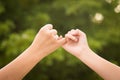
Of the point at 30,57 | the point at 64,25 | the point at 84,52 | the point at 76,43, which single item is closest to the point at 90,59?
the point at 84,52

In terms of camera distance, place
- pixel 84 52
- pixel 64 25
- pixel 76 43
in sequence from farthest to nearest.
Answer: pixel 64 25
pixel 76 43
pixel 84 52

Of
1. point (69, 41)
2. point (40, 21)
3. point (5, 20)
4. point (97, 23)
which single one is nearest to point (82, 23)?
point (97, 23)

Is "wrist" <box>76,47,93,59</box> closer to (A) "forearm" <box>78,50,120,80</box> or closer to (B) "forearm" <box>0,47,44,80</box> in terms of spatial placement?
(A) "forearm" <box>78,50,120,80</box>

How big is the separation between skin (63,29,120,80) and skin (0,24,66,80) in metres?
0.14

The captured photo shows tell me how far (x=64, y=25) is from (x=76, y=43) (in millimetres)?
3742

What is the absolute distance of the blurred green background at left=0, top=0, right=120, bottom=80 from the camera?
5641 millimetres

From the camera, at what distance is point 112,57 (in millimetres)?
6215

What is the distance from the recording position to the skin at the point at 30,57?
2.23 metres

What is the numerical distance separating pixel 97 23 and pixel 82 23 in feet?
0.73

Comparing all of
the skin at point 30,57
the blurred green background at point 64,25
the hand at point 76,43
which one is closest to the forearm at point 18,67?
the skin at point 30,57

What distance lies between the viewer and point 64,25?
620cm

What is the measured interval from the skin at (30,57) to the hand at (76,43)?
13 cm

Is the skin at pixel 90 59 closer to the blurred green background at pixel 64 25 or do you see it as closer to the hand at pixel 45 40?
the hand at pixel 45 40

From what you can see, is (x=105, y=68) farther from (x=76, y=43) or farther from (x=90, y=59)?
(x=76, y=43)
